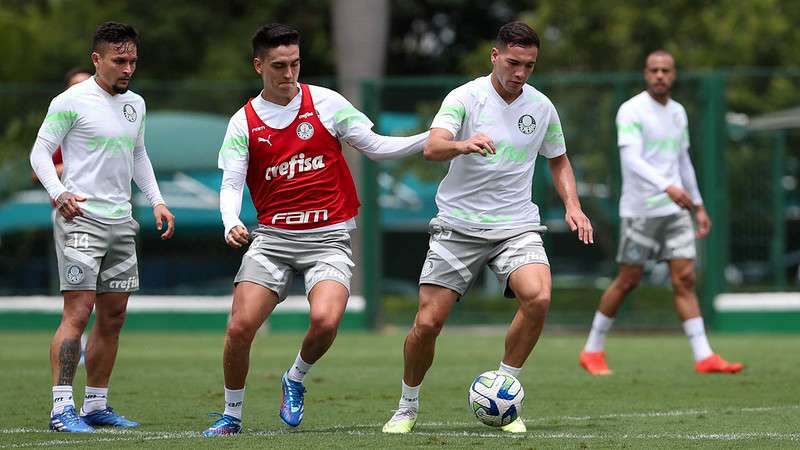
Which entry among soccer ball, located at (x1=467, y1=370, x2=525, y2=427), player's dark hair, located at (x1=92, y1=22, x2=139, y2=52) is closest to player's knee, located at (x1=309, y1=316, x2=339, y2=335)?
soccer ball, located at (x1=467, y1=370, x2=525, y2=427)

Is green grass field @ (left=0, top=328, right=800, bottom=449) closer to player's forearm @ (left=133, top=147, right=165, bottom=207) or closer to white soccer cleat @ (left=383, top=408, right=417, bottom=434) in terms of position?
white soccer cleat @ (left=383, top=408, right=417, bottom=434)

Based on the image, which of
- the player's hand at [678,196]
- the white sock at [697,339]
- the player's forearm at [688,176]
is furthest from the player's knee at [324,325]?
the player's forearm at [688,176]

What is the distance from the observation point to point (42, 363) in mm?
13594

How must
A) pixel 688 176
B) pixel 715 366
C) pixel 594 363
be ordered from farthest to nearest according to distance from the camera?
pixel 688 176 < pixel 594 363 < pixel 715 366

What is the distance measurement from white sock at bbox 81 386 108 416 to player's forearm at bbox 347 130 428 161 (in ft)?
6.96

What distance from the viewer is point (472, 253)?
8.22 meters

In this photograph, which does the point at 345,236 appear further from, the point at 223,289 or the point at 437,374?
the point at 223,289

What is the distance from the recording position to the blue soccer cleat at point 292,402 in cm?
819

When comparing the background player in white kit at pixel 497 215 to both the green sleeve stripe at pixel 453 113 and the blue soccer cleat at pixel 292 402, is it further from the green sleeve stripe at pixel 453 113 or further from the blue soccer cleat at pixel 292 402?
the blue soccer cleat at pixel 292 402

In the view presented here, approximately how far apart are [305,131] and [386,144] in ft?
1.51

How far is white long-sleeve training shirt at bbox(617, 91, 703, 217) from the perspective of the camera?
11.9m

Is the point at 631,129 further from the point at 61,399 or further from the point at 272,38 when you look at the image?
the point at 61,399

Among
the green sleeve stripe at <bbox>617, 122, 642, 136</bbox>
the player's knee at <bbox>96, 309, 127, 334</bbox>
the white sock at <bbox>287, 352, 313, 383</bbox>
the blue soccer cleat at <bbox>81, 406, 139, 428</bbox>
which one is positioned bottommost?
the blue soccer cleat at <bbox>81, 406, 139, 428</bbox>

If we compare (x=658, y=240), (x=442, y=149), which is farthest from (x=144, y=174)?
(x=658, y=240)
